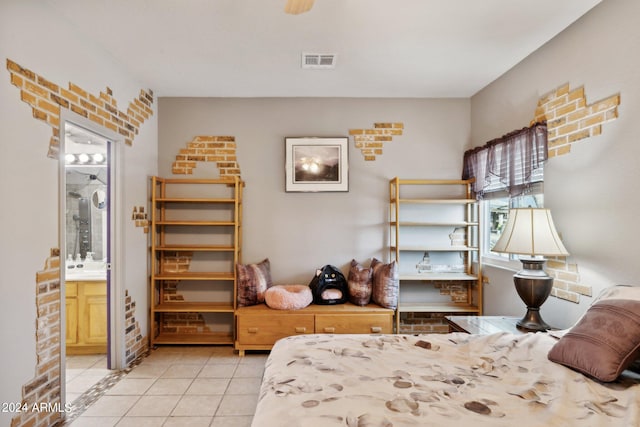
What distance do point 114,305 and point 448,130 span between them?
3.84 meters

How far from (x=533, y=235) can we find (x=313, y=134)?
241cm

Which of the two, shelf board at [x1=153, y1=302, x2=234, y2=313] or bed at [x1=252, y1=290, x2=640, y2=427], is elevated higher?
bed at [x1=252, y1=290, x2=640, y2=427]

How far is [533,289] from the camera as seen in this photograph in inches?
85.6

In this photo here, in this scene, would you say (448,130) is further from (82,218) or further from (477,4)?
(82,218)

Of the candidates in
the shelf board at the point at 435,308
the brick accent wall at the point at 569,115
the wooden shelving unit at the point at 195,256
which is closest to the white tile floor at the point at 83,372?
the wooden shelving unit at the point at 195,256

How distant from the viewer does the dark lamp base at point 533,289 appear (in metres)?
2.17

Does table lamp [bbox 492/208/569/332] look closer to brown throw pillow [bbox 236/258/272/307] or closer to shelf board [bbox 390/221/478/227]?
shelf board [bbox 390/221/478/227]

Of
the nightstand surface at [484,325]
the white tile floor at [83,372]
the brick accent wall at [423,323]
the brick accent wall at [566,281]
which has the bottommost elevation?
the white tile floor at [83,372]

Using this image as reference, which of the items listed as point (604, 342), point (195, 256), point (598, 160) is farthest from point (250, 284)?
point (598, 160)

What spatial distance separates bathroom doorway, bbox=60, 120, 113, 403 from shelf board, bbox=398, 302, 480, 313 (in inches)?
113

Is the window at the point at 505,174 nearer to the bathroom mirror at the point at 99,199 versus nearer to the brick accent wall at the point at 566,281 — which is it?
Result: the brick accent wall at the point at 566,281

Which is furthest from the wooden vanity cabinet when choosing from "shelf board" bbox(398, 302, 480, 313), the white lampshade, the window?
the window

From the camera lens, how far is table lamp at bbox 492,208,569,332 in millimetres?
2127

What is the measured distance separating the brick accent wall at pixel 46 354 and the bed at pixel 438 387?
1.51 metres
